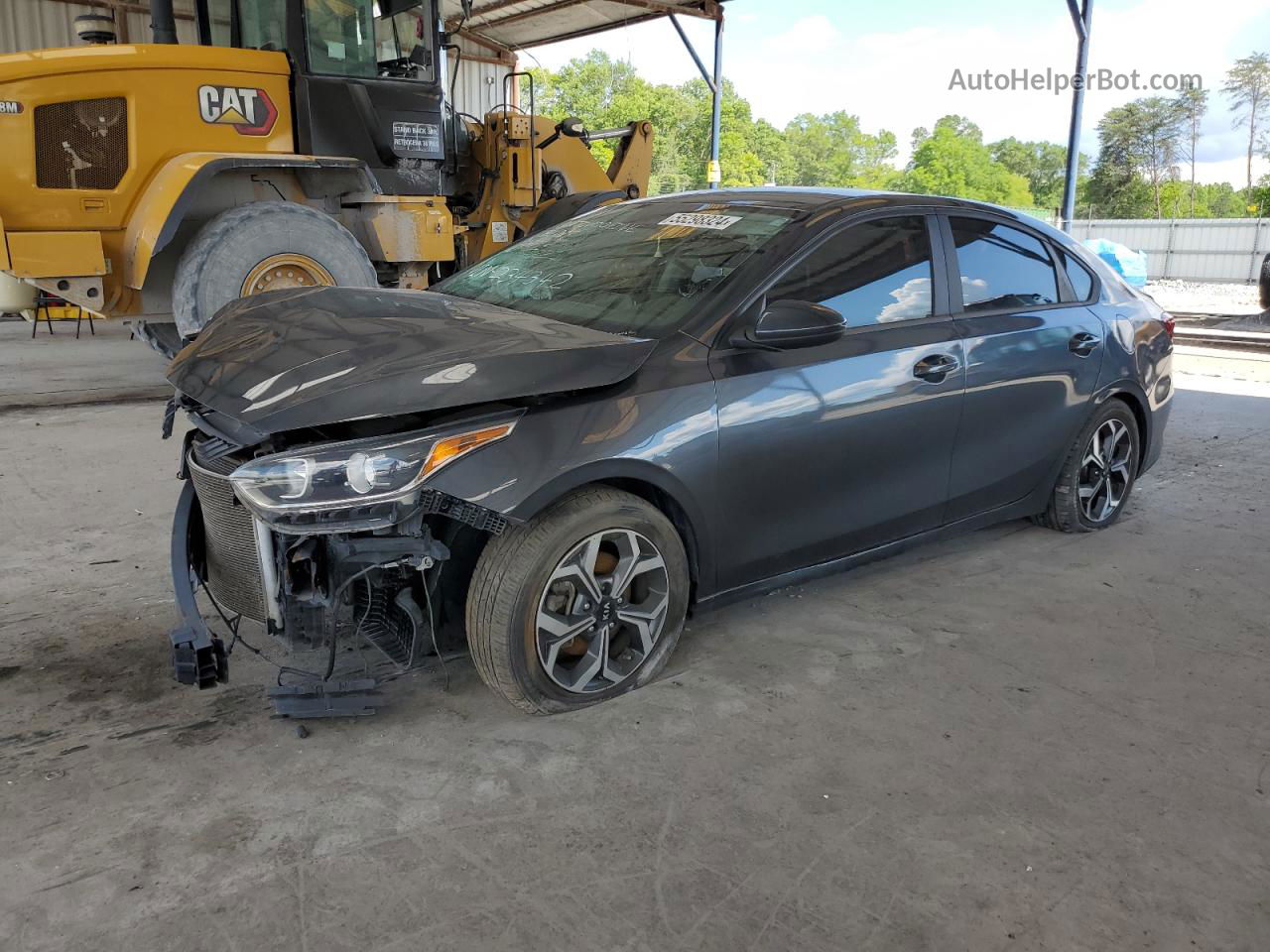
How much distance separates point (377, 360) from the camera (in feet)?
8.50

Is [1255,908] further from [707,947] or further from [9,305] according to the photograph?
[9,305]

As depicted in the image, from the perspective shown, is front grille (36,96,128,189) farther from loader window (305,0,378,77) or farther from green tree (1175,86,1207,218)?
green tree (1175,86,1207,218)

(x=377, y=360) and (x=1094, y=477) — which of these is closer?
(x=377, y=360)

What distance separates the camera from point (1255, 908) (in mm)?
2125

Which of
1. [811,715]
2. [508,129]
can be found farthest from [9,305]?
[811,715]

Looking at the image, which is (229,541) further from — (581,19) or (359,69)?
(581,19)

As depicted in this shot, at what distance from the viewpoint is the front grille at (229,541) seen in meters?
2.70

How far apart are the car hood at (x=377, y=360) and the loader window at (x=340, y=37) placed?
14.5 ft

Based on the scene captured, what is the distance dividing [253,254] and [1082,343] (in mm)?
5020

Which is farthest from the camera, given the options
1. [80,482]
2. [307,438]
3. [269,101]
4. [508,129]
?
[508,129]

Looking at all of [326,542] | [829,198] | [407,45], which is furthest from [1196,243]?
[326,542]

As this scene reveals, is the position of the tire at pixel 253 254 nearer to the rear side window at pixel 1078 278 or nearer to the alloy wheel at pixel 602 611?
the alloy wheel at pixel 602 611

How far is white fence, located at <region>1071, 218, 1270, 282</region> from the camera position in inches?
923

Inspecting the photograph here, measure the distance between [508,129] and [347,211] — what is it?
91.1 inches
